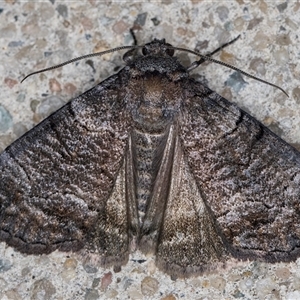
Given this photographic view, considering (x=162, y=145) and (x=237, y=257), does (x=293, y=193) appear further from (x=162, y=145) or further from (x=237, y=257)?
→ (x=162, y=145)

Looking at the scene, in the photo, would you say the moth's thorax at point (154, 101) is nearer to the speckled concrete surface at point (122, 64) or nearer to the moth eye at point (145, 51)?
the moth eye at point (145, 51)

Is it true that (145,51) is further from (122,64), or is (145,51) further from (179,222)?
(179,222)

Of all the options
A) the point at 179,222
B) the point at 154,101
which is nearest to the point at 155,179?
the point at 179,222

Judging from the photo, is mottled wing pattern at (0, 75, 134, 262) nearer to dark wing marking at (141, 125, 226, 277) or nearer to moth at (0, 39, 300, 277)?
moth at (0, 39, 300, 277)

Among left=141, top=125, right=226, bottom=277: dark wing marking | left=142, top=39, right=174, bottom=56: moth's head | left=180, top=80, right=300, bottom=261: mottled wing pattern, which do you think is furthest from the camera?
left=142, top=39, right=174, bottom=56: moth's head

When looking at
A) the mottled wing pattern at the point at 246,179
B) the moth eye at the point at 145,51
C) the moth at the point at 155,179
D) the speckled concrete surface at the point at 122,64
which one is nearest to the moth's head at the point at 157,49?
the moth eye at the point at 145,51

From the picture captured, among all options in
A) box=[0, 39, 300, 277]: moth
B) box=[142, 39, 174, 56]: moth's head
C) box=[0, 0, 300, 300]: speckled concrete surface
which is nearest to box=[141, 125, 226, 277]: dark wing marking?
box=[0, 39, 300, 277]: moth
